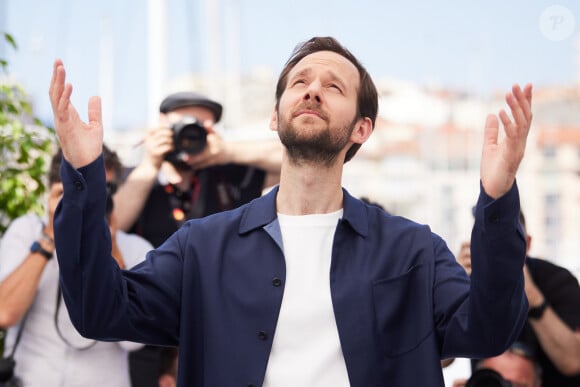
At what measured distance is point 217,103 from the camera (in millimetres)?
3990

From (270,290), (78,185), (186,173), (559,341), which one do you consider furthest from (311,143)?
(559,341)

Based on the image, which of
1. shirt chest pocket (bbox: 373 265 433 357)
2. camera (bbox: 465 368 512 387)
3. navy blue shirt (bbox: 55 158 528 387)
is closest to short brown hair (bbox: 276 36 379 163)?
navy blue shirt (bbox: 55 158 528 387)

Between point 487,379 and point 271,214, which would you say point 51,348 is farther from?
point 487,379

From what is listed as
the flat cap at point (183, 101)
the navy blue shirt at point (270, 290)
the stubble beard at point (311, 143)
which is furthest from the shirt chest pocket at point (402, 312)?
the flat cap at point (183, 101)

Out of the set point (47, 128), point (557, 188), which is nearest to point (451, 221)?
point (557, 188)

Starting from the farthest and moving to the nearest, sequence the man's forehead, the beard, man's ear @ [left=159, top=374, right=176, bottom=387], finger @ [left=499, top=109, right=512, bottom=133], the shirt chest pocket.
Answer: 1. man's ear @ [left=159, top=374, right=176, bottom=387]
2. the man's forehead
3. the beard
4. the shirt chest pocket
5. finger @ [left=499, top=109, right=512, bottom=133]

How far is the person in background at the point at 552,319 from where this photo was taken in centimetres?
352

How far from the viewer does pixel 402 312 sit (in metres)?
2.20

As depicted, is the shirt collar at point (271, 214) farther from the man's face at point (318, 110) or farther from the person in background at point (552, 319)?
the person in background at point (552, 319)

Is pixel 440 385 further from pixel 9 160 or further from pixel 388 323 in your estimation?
pixel 9 160

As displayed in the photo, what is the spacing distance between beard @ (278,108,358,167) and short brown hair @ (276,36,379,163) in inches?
7.0

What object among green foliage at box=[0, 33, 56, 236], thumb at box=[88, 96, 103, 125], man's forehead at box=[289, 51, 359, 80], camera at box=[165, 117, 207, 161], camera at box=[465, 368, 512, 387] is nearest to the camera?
thumb at box=[88, 96, 103, 125]

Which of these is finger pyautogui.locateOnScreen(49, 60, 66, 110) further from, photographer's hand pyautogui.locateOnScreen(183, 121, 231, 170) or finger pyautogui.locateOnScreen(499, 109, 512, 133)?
photographer's hand pyautogui.locateOnScreen(183, 121, 231, 170)

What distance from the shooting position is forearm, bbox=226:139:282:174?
3.77 m
